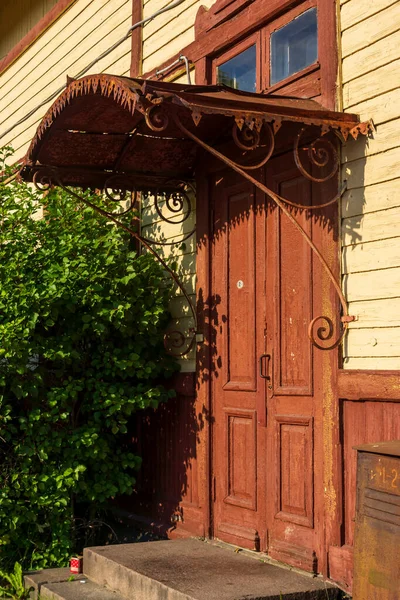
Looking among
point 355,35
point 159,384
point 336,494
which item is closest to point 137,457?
point 159,384

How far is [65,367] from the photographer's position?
7926 millimetres

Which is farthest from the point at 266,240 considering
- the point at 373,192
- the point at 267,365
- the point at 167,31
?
the point at 167,31

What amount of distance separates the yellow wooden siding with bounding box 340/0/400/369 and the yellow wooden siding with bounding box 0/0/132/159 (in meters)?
4.07

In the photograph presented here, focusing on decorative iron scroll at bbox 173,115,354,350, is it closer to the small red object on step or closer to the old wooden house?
the old wooden house

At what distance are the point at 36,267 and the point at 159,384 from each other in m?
1.51

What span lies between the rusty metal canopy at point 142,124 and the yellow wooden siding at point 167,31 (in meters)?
1.23

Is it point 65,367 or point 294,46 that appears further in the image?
point 65,367

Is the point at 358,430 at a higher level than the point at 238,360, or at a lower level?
lower

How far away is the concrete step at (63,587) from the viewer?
632 cm

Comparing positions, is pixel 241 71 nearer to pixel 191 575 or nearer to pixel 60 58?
pixel 191 575

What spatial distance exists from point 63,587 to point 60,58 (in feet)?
23.3

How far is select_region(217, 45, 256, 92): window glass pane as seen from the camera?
23.7 ft

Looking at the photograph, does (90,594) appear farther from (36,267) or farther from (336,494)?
(36,267)

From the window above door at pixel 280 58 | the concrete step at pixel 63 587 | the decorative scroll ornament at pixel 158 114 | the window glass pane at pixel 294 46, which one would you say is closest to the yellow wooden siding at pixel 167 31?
the window above door at pixel 280 58
